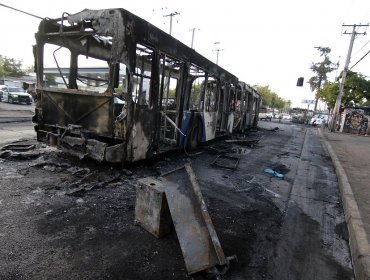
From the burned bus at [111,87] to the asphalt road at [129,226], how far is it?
64cm

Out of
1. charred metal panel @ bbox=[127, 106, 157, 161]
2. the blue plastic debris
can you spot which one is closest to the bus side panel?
the blue plastic debris

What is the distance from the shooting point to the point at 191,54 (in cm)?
700

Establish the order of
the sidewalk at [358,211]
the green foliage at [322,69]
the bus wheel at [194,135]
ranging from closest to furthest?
1. the sidewalk at [358,211]
2. the bus wheel at [194,135]
3. the green foliage at [322,69]

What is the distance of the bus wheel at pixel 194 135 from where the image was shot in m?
8.12

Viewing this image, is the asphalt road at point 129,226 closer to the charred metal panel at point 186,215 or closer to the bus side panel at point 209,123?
the charred metal panel at point 186,215

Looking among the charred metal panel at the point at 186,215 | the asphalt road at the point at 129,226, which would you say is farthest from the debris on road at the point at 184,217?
the asphalt road at the point at 129,226

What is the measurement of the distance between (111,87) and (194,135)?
4.16 meters

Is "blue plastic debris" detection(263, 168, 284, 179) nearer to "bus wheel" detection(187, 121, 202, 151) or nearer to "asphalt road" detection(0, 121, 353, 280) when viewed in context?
"asphalt road" detection(0, 121, 353, 280)

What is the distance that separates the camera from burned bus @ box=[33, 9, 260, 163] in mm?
4711

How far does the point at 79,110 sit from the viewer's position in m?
5.43

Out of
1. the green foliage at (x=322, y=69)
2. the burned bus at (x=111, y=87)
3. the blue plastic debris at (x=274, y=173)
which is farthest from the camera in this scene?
the green foliage at (x=322, y=69)

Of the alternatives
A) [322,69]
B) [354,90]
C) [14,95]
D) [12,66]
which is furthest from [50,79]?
[12,66]

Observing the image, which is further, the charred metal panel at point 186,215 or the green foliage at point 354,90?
the green foliage at point 354,90

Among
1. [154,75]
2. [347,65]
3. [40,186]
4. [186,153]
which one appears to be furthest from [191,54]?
Result: [347,65]
